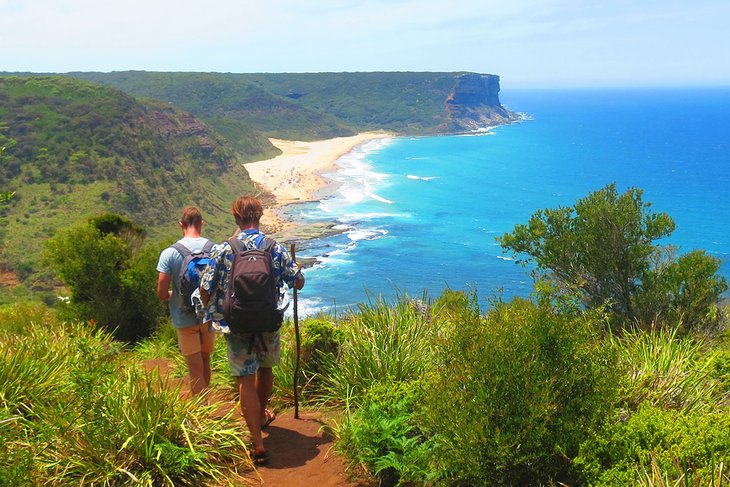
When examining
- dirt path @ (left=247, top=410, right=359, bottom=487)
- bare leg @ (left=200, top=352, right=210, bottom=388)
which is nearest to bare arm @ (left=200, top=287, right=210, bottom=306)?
bare leg @ (left=200, top=352, right=210, bottom=388)

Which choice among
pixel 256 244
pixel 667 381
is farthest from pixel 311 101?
pixel 667 381

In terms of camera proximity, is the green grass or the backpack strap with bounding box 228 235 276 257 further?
the backpack strap with bounding box 228 235 276 257

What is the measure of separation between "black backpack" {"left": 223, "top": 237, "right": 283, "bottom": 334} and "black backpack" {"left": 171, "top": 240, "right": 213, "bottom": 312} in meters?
0.74

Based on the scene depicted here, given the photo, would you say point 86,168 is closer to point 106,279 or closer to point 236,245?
point 106,279

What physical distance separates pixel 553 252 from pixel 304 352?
10823 mm

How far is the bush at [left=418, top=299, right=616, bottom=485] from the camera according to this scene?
3412mm

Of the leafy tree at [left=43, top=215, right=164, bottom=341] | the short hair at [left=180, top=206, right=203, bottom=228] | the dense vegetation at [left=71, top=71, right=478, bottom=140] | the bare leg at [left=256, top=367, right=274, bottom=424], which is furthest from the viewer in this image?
the dense vegetation at [left=71, top=71, right=478, bottom=140]

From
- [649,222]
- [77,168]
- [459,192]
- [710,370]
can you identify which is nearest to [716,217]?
[459,192]

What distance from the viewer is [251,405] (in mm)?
4617

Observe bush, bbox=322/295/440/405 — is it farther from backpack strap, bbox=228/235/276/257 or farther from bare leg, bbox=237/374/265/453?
backpack strap, bbox=228/235/276/257

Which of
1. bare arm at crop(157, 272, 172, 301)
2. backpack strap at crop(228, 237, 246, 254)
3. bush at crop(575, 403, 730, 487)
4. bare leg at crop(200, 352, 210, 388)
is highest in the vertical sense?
backpack strap at crop(228, 237, 246, 254)

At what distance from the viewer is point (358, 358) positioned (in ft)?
18.6

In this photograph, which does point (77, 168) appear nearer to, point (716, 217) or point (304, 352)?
point (304, 352)

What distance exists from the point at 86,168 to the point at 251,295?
58003 mm
